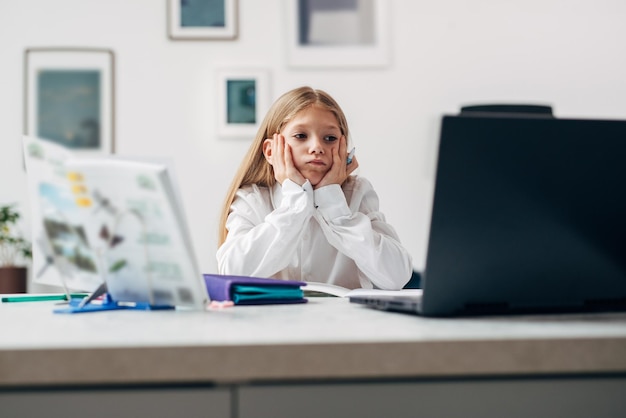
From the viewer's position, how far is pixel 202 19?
328cm

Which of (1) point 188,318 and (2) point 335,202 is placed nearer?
(1) point 188,318

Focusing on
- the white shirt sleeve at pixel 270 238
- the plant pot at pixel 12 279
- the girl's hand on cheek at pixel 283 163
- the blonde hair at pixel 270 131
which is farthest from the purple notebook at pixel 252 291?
the plant pot at pixel 12 279

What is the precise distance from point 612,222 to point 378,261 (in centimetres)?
101

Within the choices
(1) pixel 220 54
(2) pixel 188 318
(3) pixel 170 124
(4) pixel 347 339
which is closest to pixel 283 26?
(1) pixel 220 54

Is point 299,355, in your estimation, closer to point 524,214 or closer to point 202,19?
point 524,214

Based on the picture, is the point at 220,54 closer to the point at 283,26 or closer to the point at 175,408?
the point at 283,26

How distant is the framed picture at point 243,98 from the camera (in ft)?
10.7

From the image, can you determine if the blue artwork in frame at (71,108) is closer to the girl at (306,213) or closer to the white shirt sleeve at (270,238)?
the girl at (306,213)

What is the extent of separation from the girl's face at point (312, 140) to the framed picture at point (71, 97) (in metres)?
1.61

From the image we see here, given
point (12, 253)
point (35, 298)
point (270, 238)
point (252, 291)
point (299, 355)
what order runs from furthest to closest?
point (12, 253), point (270, 238), point (35, 298), point (252, 291), point (299, 355)

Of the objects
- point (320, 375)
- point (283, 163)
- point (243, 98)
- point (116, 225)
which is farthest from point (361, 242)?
point (243, 98)

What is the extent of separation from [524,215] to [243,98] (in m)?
2.64

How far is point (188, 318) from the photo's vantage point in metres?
0.79

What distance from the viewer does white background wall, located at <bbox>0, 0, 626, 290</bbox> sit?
3.26 meters
